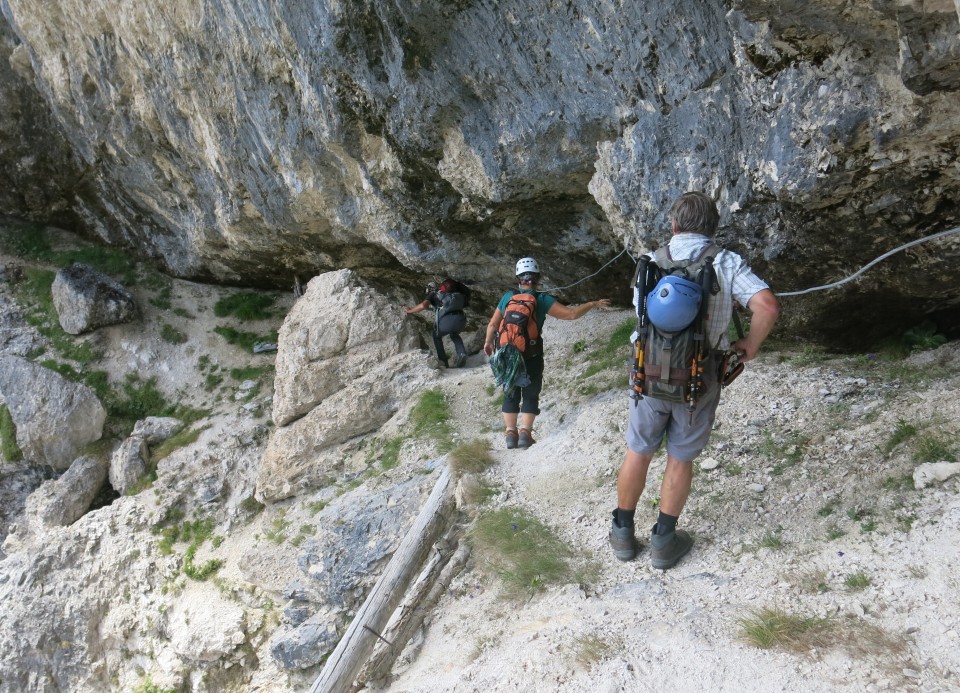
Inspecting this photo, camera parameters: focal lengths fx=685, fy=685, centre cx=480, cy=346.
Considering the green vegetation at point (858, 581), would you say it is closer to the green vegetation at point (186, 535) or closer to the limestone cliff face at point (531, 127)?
the limestone cliff face at point (531, 127)

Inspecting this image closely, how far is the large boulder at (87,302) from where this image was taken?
16109mm

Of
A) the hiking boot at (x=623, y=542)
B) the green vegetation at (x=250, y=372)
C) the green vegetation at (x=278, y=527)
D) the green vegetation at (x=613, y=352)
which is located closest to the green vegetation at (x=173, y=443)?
the green vegetation at (x=250, y=372)

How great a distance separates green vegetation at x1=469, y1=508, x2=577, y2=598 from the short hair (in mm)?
2765

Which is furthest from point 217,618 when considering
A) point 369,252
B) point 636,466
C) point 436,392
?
point 369,252

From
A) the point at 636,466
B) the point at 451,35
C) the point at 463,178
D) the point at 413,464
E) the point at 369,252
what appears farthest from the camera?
the point at 369,252

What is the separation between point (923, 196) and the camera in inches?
234

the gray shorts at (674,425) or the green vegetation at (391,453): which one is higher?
the gray shorts at (674,425)

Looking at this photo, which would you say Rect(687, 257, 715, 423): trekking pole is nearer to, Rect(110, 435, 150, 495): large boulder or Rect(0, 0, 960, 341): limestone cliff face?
Rect(0, 0, 960, 341): limestone cliff face

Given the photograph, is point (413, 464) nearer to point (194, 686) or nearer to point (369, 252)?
point (194, 686)

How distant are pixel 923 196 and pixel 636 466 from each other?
3649 millimetres

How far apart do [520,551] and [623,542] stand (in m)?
1.03

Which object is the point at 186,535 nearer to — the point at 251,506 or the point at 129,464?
the point at 251,506

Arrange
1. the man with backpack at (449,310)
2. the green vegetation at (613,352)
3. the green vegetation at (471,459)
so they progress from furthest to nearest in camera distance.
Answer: the man with backpack at (449,310)
the green vegetation at (613,352)
the green vegetation at (471,459)

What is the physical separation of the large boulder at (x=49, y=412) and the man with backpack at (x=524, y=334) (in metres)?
10.8
